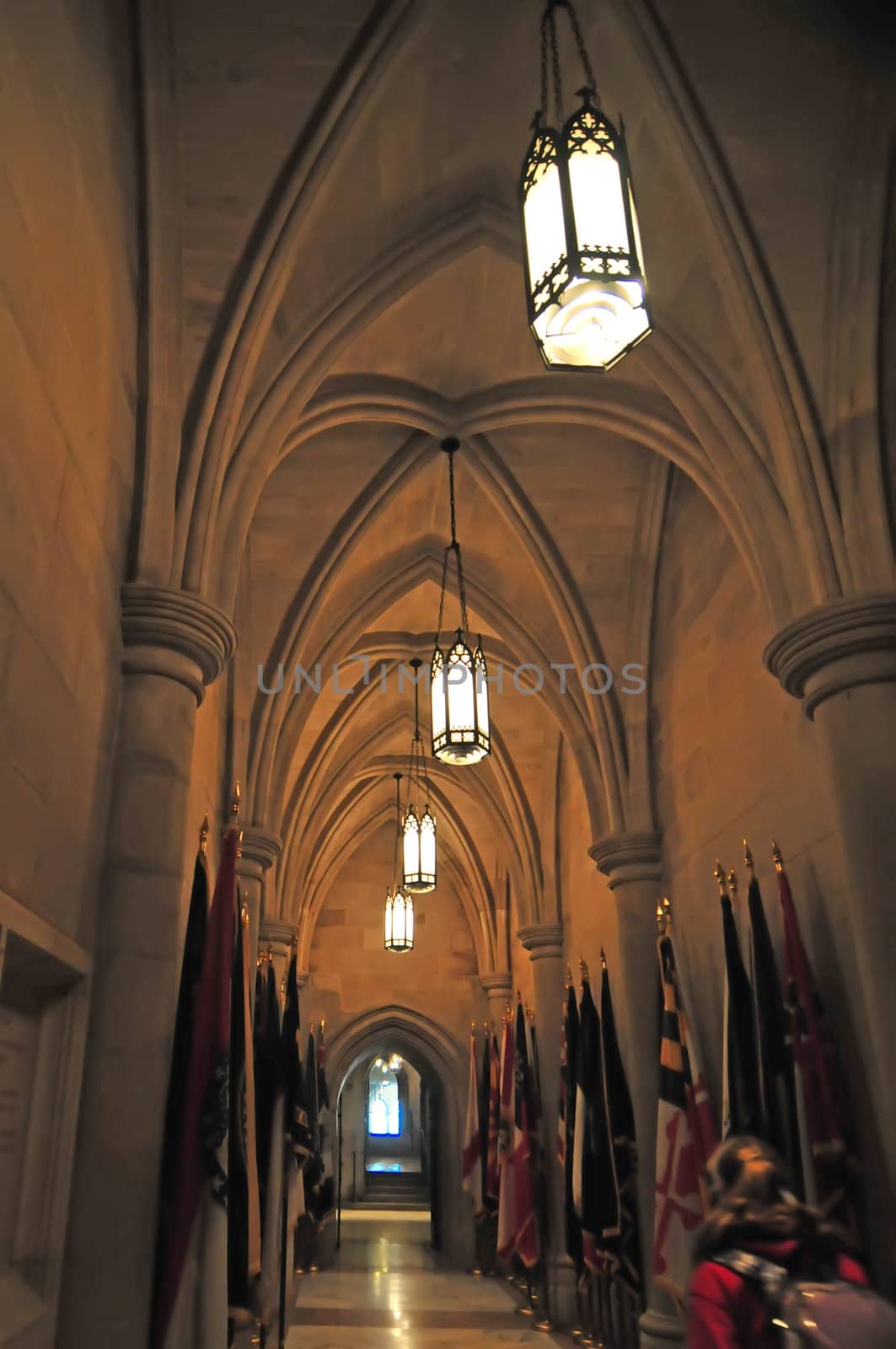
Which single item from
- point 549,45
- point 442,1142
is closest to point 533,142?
point 549,45

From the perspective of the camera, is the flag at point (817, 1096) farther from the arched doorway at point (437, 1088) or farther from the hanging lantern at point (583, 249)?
the arched doorway at point (437, 1088)

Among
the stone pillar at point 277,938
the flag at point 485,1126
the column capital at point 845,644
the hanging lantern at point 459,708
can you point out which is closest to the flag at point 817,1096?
the column capital at point 845,644

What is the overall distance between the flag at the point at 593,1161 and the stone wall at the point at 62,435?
5.40 m

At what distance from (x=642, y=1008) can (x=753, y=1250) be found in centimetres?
583

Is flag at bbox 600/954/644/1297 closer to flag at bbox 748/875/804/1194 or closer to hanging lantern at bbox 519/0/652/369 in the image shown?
flag at bbox 748/875/804/1194

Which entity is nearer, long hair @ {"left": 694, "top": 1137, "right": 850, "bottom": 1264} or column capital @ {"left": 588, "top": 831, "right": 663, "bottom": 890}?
long hair @ {"left": 694, "top": 1137, "right": 850, "bottom": 1264}

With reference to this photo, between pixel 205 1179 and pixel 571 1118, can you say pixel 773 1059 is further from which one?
pixel 571 1118

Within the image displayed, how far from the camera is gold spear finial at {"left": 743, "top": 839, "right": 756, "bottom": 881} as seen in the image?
6199mm

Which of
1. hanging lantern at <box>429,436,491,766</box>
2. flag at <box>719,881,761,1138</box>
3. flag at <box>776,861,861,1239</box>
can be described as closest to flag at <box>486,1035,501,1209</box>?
hanging lantern at <box>429,436,491,766</box>

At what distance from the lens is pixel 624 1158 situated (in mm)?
7633

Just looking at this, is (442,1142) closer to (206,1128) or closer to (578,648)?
(578,648)

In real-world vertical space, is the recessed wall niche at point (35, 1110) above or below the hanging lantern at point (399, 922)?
below

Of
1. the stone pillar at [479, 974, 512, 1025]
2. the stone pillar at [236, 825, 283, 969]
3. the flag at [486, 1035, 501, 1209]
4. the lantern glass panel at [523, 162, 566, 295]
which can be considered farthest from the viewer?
the stone pillar at [479, 974, 512, 1025]

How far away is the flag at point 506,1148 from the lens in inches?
407
